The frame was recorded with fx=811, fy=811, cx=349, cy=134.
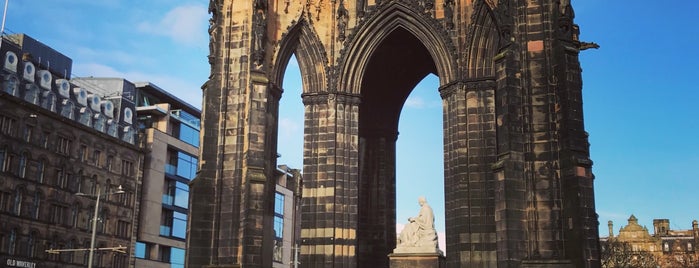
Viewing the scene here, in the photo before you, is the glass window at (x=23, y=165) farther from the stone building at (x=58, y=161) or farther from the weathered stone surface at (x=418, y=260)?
the weathered stone surface at (x=418, y=260)

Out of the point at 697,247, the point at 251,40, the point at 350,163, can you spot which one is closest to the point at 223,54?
the point at 251,40

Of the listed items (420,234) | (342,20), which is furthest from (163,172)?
(420,234)

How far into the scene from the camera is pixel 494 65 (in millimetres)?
24219

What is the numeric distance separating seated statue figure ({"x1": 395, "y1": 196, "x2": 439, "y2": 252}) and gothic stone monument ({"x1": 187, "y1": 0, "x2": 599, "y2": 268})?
59 centimetres

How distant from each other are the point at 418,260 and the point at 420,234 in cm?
84

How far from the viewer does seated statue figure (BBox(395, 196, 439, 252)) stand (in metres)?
24.1

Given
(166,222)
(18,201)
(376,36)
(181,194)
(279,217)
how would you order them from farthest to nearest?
(279,217), (181,194), (166,222), (18,201), (376,36)

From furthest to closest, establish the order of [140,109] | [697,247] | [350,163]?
[697,247] < [140,109] < [350,163]

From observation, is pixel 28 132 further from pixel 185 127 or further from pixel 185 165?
pixel 185 127

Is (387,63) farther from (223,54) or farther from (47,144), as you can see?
(47,144)

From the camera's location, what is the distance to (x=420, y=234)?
24.2 meters

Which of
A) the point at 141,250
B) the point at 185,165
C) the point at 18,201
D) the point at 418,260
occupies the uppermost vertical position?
the point at 185,165

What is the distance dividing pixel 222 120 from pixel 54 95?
33041mm

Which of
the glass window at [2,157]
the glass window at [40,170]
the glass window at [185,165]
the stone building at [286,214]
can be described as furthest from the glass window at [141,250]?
the stone building at [286,214]
